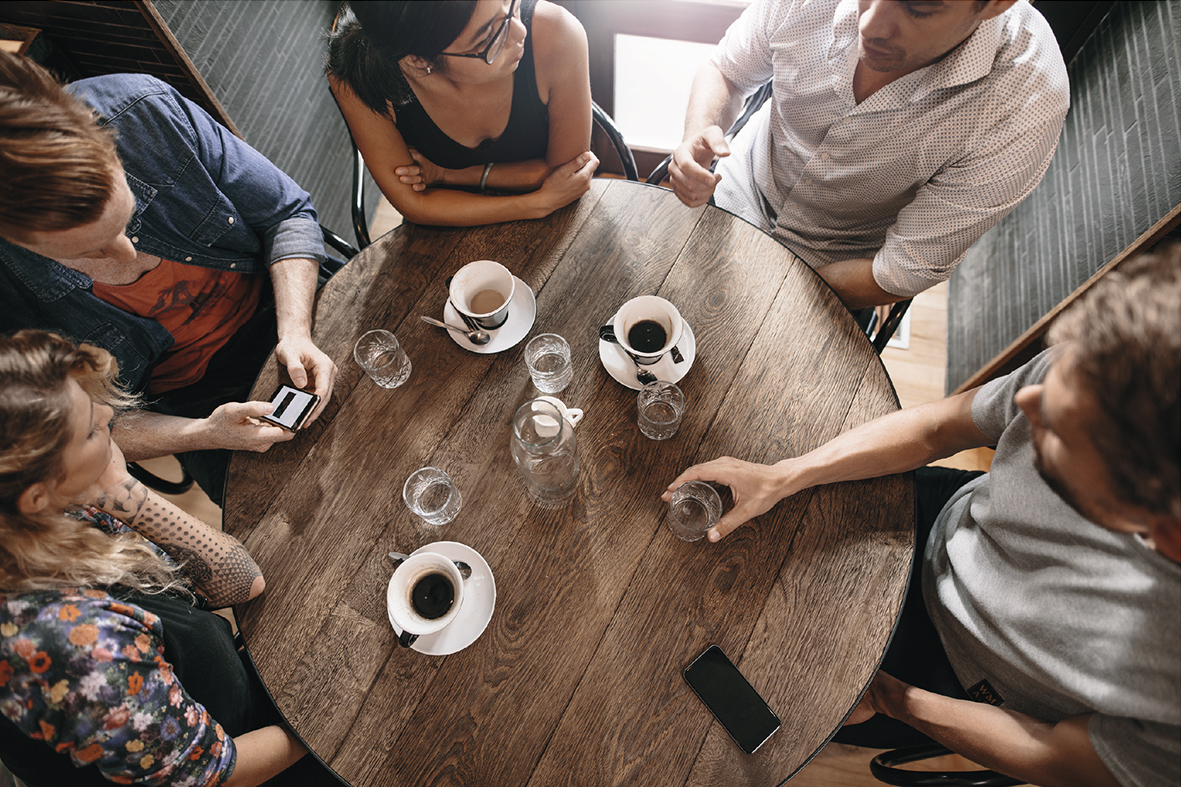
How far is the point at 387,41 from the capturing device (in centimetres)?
128

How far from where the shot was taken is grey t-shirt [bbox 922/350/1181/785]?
0.94 m

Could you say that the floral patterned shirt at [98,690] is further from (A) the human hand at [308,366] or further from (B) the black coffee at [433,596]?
(A) the human hand at [308,366]

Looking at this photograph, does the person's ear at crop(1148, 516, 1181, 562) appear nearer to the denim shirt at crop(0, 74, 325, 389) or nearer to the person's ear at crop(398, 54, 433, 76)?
the person's ear at crop(398, 54, 433, 76)

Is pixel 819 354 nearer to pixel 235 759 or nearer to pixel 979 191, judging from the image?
pixel 979 191

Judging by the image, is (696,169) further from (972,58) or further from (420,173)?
(420,173)

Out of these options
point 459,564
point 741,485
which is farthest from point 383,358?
point 741,485

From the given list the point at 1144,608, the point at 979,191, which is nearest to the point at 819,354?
the point at 979,191

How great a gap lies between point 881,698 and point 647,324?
98 cm

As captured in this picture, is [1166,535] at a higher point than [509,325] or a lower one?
higher

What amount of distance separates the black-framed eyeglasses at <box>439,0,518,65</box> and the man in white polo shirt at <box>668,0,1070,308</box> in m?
0.53

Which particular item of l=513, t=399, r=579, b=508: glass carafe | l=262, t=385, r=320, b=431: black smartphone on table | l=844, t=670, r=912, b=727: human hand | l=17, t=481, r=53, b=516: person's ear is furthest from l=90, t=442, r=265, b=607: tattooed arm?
l=844, t=670, r=912, b=727: human hand

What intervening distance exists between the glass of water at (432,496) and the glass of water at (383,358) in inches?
10.0

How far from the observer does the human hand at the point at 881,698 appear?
1.28 meters

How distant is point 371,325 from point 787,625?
1188 mm
